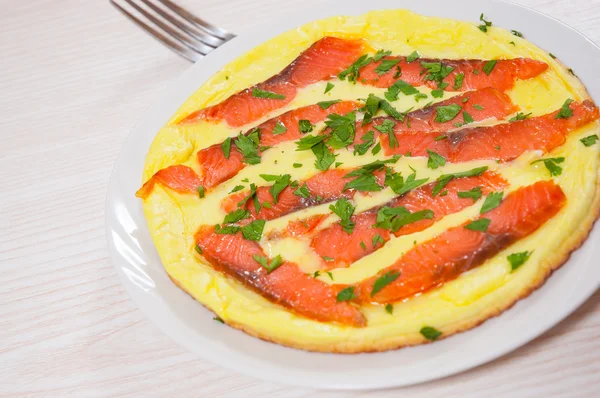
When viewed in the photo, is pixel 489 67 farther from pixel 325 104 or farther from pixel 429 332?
pixel 429 332

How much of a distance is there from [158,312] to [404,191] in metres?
1.14

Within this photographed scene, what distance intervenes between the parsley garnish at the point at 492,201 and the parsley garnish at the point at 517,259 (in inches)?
9.1

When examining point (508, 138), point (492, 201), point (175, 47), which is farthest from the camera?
point (175, 47)

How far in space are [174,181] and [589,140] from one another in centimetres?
184

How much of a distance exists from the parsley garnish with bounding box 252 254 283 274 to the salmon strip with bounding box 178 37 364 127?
92 cm

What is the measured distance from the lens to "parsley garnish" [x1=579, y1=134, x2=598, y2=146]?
2.41 metres

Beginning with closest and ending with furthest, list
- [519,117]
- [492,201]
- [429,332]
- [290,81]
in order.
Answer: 1. [429,332]
2. [492,201]
3. [519,117]
4. [290,81]

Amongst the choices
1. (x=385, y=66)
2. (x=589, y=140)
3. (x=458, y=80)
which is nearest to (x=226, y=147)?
(x=385, y=66)

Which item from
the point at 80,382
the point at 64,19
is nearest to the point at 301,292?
the point at 80,382

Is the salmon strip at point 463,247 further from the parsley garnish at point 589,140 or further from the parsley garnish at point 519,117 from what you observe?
the parsley garnish at point 519,117

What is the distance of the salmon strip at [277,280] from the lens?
2217 millimetres

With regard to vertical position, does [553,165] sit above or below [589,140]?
below

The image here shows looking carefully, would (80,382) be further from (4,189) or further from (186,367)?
(4,189)

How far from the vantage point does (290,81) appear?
3.17m
